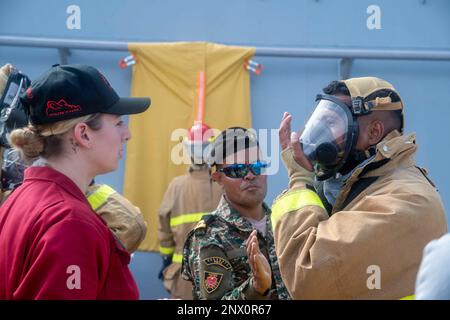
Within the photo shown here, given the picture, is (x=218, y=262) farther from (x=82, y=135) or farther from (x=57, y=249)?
(x=57, y=249)

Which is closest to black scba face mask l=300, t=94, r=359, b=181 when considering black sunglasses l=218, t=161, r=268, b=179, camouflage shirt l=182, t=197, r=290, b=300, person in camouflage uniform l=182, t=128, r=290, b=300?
person in camouflage uniform l=182, t=128, r=290, b=300

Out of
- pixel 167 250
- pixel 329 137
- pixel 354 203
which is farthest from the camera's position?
pixel 167 250

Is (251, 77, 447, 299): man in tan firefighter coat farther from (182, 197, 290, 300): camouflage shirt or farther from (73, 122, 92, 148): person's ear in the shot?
(73, 122, 92, 148): person's ear

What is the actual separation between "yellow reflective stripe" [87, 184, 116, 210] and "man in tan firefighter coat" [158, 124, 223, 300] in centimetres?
194

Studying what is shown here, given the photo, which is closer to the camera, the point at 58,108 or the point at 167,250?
the point at 58,108

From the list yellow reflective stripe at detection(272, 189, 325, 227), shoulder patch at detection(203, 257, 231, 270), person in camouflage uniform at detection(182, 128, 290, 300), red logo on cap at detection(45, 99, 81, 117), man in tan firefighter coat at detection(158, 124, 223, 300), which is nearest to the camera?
red logo on cap at detection(45, 99, 81, 117)

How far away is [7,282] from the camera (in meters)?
1.87

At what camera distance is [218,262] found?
304 cm

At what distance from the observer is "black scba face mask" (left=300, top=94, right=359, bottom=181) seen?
8.79 ft

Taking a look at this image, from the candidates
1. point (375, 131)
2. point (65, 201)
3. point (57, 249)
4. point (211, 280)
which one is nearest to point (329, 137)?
point (375, 131)

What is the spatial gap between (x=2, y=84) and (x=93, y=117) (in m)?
1.33

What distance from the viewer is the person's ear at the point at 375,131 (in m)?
2.71

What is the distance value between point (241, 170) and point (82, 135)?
157 centimetres
